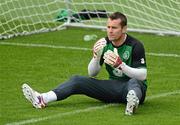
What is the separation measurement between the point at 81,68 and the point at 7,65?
1.09 m

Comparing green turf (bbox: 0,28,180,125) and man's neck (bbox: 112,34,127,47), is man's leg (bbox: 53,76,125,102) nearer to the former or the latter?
green turf (bbox: 0,28,180,125)

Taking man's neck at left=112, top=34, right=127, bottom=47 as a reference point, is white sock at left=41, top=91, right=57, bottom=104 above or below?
below

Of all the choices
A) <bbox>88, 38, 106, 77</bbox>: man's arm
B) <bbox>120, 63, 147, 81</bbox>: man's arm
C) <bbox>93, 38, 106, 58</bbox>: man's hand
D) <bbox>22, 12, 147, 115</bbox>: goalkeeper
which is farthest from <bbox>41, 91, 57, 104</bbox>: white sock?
<bbox>120, 63, 147, 81</bbox>: man's arm

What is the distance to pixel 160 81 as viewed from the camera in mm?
9680

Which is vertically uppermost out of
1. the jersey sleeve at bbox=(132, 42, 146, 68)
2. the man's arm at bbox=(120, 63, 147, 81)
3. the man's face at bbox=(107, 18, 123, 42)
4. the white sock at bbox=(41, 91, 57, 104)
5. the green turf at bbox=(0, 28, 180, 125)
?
the man's face at bbox=(107, 18, 123, 42)

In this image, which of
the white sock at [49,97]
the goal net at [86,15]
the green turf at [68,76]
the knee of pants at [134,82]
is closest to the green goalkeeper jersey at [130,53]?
the knee of pants at [134,82]

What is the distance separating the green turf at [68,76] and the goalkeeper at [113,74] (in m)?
0.14

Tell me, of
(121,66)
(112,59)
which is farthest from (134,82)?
(112,59)

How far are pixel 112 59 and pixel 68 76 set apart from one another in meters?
2.30

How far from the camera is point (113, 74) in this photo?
8312 millimetres

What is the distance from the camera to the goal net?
568 inches

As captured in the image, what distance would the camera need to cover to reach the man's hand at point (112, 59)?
779cm

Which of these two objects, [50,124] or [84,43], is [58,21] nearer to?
[84,43]

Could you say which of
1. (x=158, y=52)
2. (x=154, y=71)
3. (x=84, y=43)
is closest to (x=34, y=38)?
(x=84, y=43)
